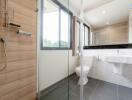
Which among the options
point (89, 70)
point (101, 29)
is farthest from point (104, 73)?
point (101, 29)

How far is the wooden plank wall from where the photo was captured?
50.6 inches

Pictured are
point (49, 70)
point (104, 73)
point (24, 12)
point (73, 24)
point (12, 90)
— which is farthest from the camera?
point (104, 73)

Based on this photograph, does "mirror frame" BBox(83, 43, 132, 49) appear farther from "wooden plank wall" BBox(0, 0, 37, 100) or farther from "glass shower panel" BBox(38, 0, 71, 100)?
"wooden plank wall" BBox(0, 0, 37, 100)

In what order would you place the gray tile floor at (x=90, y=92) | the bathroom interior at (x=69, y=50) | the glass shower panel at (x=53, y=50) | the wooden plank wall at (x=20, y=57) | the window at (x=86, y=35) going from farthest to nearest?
the window at (x=86, y=35), the glass shower panel at (x=53, y=50), the gray tile floor at (x=90, y=92), the bathroom interior at (x=69, y=50), the wooden plank wall at (x=20, y=57)

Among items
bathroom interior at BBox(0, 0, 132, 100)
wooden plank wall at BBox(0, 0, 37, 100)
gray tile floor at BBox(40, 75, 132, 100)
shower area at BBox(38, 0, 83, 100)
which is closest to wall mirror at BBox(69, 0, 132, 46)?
bathroom interior at BBox(0, 0, 132, 100)

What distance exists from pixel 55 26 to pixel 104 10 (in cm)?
124

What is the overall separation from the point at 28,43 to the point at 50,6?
1.05 meters

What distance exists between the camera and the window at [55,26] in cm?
203

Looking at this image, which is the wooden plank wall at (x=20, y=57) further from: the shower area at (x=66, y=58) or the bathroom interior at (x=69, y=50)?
the shower area at (x=66, y=58)

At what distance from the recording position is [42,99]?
1.84 m

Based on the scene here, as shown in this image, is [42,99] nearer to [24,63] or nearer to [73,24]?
[24,63]

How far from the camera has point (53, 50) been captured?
2.03 meters

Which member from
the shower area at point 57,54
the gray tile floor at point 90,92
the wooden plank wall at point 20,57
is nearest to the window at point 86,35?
the shower area at point 57,54

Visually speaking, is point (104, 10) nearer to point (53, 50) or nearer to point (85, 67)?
point (85, 67)
